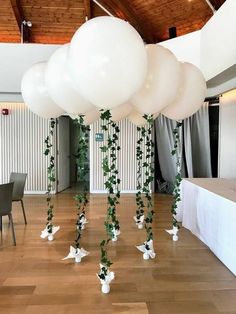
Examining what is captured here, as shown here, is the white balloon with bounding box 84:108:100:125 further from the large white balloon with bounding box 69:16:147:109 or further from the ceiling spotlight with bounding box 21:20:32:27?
the ceiling spotlight with bounding box 21:20:32:27

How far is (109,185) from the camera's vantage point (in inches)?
112

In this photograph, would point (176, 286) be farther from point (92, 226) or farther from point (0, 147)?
point (0, 147)

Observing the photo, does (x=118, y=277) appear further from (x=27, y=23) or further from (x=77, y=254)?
(x=27, y=23)

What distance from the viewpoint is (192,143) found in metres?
7.75

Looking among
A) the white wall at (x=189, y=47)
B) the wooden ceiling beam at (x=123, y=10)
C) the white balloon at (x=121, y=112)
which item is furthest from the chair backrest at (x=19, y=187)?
the wooden ceiling beam at (x=123, y=10)

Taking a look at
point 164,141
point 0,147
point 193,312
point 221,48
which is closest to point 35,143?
point 0,147

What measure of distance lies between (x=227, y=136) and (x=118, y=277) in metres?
4.01

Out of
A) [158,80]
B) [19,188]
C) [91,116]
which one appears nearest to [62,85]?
[158,80]

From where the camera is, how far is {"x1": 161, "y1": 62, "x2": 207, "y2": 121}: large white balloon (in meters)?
3.04

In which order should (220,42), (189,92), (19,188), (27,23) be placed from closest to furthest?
(189,92)
(220,42)
(19,188)
(27,23)

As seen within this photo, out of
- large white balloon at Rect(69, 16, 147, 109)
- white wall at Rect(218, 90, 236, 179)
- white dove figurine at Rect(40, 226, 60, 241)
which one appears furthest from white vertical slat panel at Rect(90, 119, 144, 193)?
large white balloon at Rect(69, 16, 147, 109)

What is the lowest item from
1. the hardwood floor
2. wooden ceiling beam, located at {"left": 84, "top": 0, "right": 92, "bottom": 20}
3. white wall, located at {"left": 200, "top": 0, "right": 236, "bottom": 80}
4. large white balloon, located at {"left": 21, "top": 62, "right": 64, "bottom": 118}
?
the hardwood floor

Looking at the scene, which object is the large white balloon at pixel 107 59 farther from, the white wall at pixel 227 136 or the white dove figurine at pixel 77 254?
the white wall at pixel 227 136

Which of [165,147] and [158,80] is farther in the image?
[165,147]
